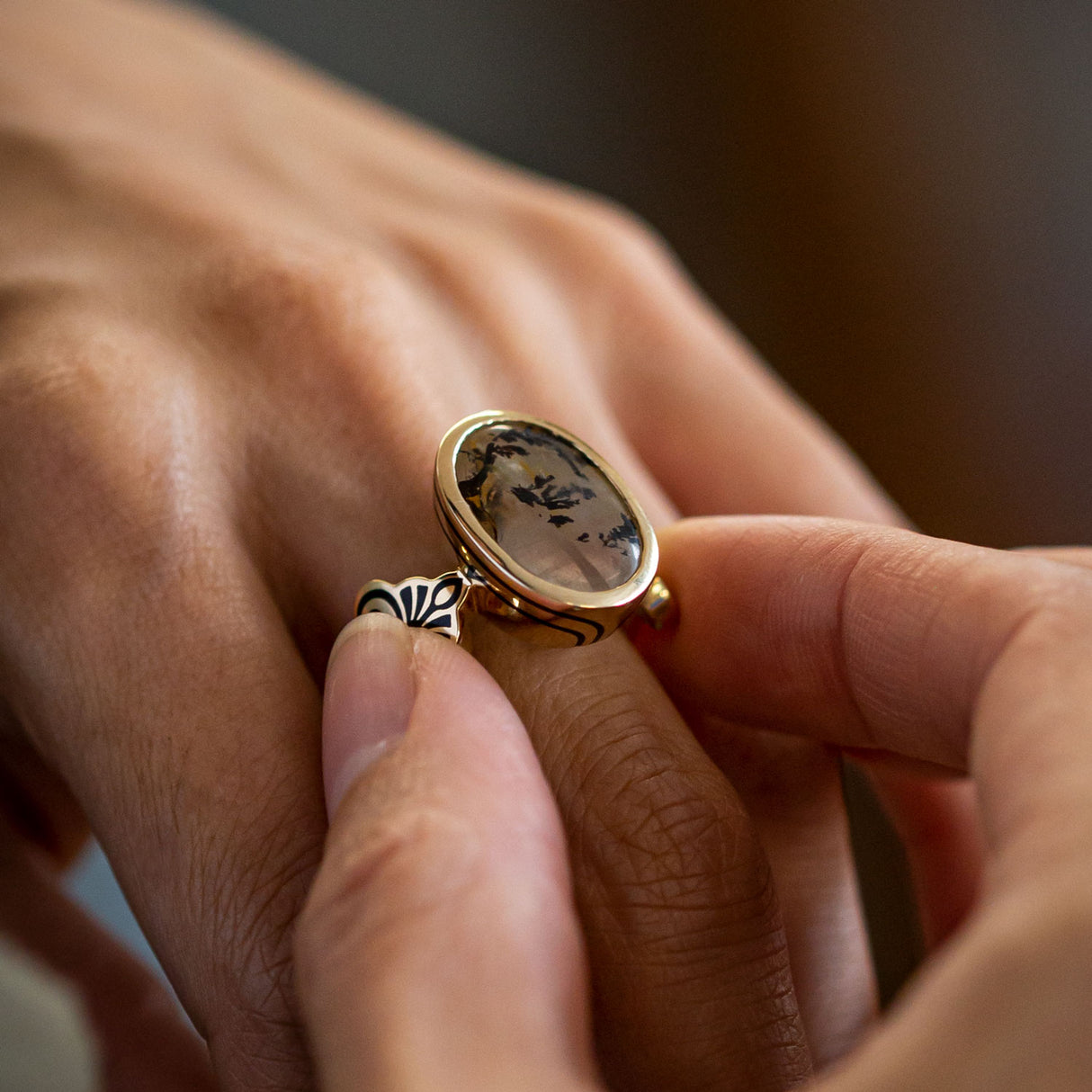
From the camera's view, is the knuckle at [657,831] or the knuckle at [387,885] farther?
the knuckle at [657,831]

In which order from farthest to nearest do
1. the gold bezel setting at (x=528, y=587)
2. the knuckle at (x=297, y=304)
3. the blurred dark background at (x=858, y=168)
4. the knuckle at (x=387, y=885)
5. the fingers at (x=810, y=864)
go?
1. the blurred dark background at (x=858, y=168)
2. the knuckle at (x=297, y=304)
3. the fingers at (x=810, y=864)
4. the gold bezel setting at (x=528, y=587)
5. the knuckle at (x=387, y=885)

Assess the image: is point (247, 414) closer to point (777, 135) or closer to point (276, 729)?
point (276, 729)

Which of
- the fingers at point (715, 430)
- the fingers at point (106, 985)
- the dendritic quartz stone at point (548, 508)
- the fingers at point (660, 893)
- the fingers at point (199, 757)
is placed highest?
the dendritic quartz stone at point (548, 508)

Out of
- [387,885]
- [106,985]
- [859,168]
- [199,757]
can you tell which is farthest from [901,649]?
[859,168]

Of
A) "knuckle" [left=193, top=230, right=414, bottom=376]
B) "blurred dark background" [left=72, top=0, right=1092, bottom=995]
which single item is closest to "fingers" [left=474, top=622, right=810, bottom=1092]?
"knuckle" [left=193, top=230, right=414, bottom=376]

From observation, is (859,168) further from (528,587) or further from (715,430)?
(528,587)

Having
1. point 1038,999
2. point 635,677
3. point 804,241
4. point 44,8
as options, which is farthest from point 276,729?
point 804,241

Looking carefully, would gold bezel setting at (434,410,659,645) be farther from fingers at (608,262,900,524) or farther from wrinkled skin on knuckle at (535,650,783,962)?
fingers at (608,262,900,524)

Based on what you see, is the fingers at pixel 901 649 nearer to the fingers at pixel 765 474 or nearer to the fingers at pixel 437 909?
the fingers at pixel 765 474

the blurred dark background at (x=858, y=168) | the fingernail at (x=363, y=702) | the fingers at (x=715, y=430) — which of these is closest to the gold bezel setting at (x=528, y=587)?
the fingernail at (x=363, y=702)

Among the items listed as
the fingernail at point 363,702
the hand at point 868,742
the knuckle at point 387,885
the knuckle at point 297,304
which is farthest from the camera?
the knuckle at point 297,304
